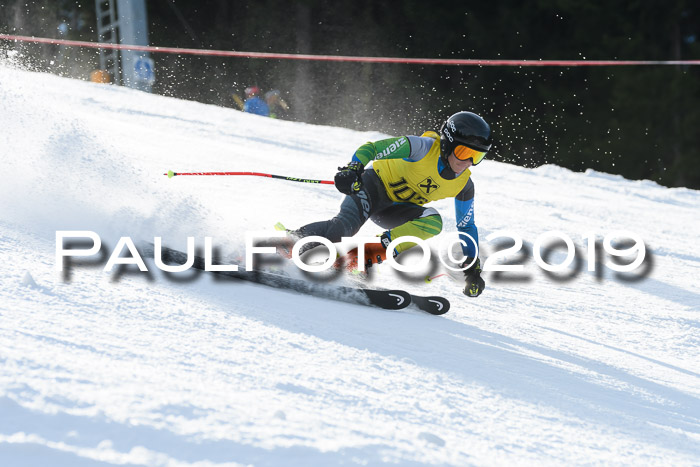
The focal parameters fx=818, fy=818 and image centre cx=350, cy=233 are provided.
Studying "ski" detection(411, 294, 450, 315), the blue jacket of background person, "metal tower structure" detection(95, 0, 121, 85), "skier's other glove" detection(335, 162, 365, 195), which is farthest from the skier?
"metal tower structure" detection(95, 0, 121, 85)

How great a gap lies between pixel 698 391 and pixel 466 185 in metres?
1.41

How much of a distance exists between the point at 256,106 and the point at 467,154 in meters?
8.97

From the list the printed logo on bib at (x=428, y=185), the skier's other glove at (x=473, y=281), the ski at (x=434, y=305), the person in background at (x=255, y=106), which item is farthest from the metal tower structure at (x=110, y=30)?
the ski at (x=434, y=305)

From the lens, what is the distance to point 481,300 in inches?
174

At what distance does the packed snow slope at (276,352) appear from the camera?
1.82 meters

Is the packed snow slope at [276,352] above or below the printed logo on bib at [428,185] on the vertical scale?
below

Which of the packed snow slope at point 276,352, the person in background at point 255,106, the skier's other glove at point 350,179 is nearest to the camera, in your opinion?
the packed snow slope at point 276,352

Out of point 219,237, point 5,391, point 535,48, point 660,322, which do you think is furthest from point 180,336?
point 535,48

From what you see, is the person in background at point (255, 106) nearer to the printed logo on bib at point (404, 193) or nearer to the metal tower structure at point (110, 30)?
the metal tower structure at point (110, 30)

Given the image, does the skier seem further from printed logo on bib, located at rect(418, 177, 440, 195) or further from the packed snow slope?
the packed snow slope

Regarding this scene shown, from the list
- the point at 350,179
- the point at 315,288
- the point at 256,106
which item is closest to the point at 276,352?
the point at 315,288

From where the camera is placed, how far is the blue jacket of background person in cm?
1227

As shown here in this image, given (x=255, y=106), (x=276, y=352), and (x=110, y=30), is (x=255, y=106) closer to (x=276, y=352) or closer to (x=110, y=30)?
(x=110, y=30)

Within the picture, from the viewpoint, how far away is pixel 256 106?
12.3 m
